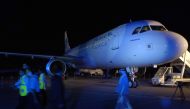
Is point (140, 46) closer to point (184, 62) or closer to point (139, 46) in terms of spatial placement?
point (139, 46)

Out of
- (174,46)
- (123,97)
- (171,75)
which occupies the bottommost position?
(123,97)

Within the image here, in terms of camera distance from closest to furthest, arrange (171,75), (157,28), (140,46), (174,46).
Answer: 1. (174,46)
2. (140,46)
3. (157,28)
4. (171,75)

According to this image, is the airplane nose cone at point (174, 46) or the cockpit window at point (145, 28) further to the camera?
the cockpit window at point (145, 28)

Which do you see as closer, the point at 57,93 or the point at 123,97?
the point at 57,93

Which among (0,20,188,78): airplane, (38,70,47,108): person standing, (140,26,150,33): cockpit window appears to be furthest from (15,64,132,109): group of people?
(140,26,150,33): cockpit window

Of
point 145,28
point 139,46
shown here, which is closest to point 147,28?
point 145,28

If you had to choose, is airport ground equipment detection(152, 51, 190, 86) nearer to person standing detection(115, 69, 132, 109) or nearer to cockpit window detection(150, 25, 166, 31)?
cockpit window detection(150, 25, 166, 31)

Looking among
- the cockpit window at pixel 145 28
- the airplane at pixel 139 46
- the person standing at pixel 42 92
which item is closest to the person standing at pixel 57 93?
the person standing at pixel 42 92

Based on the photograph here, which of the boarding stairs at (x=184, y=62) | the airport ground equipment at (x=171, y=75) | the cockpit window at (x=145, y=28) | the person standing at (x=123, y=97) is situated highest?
the cockpit window at (x=145, y=28)

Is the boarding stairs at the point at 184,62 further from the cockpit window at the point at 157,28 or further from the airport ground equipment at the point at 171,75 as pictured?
the cockpit window at the point at 157,28

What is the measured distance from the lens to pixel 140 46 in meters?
18.4

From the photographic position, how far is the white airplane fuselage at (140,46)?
1761cm

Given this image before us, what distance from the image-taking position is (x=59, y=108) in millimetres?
9242

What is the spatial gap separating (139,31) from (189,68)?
26.5 ft
